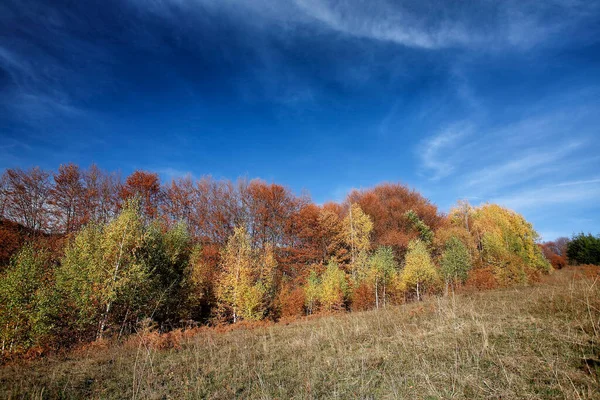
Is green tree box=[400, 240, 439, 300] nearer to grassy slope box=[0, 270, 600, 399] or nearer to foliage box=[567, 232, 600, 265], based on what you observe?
grassy slope box=[0, 270, 600, 399]

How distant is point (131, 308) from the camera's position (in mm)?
17094

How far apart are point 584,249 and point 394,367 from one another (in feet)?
201

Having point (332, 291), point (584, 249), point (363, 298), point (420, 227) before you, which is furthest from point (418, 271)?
point (584, 249)

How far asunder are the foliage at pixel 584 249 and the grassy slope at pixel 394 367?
52.5 m

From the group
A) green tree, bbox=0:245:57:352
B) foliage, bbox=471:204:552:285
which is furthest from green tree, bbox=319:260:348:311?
green tree, bbox=0:245:57:352

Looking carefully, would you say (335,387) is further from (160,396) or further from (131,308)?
(131,308)

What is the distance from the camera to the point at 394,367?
617cm

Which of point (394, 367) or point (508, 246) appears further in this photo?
point (508, 246)

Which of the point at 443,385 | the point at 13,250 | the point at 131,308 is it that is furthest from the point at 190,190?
the point at 443,385

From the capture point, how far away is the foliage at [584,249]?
43.2m

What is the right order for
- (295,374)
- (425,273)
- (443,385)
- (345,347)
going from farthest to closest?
(425,273) → (345,347) → (295,374) → (443,385)

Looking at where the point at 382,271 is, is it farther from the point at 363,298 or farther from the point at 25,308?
the point at 25,308

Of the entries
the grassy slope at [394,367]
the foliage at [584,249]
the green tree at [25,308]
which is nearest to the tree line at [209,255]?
the green tree at [25,308]

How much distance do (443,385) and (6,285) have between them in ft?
62.9
